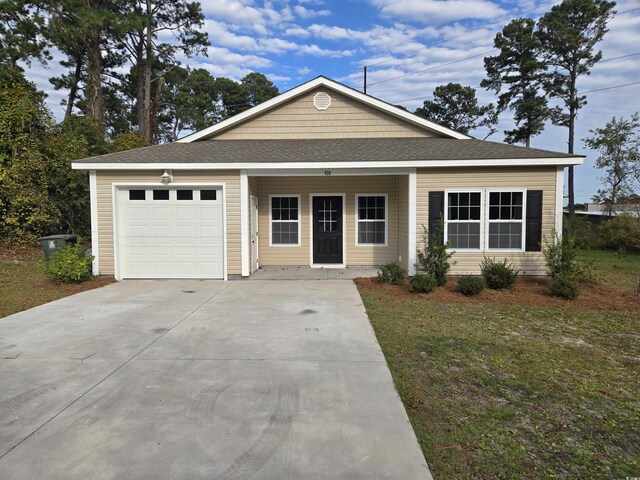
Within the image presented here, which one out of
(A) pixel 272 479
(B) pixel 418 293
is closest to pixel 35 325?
(A) pixel 272 479

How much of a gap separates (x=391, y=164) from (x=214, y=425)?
749 cm

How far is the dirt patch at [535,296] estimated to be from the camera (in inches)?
293

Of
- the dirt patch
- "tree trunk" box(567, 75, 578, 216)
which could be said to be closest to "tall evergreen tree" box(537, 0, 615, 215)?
"tree trunk" box(567, 75, 578, 216)

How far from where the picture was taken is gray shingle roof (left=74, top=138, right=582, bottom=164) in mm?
9594

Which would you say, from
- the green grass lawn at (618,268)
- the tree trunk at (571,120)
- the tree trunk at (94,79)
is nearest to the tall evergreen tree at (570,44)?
the tree trunk at (571,120)

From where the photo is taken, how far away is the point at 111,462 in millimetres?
2758

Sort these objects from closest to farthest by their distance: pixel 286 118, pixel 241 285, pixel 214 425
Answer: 1. pixel 214 425
2. pixel 241 285
3. pixel 286 118

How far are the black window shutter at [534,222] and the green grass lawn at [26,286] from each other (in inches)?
395

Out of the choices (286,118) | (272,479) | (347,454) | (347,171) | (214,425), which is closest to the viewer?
(272,479)

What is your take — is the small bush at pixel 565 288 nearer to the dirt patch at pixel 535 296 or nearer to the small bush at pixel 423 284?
the dirt patch at pixel 535 296

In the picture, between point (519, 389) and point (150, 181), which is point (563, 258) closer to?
point (519, 389)

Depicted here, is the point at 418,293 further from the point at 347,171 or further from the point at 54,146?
the point at 54,146

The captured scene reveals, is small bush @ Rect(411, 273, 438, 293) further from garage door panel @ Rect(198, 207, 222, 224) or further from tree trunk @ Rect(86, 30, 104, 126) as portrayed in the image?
tree trunk @ Rect(86, 30, 104, 126)

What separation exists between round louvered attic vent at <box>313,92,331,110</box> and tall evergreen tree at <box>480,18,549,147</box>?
70.9 feet
